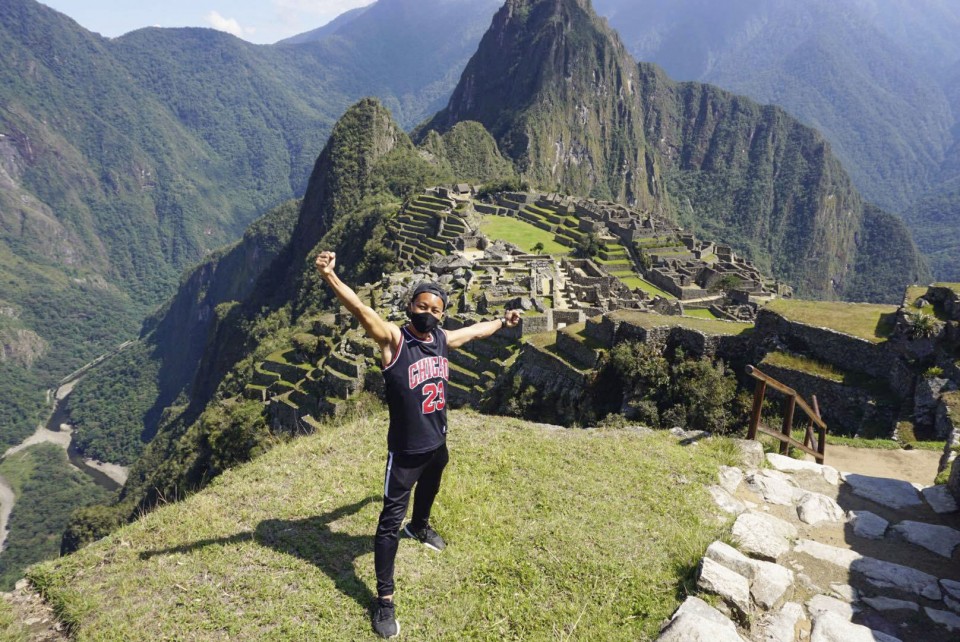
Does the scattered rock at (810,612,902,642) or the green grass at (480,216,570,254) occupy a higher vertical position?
the green grass at (480,216,570,254)

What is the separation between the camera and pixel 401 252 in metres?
59.0

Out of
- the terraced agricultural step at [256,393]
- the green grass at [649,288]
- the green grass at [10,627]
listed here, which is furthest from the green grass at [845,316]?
the green grass at [649,288]

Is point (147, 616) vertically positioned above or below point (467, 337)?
below

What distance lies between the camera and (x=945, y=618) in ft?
15.0

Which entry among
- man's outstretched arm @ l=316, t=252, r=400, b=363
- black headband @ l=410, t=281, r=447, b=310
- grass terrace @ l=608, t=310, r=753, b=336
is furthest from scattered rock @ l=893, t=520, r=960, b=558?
grass terrace @ l=608, t=310, r=753, b=336

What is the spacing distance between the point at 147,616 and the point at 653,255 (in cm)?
6132

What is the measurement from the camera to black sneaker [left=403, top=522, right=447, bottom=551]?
220 inches

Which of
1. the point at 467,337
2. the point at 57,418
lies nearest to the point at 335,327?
the point at 467,337

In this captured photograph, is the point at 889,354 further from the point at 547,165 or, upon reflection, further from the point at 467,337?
the point at 547,165

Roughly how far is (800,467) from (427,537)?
5361 mm

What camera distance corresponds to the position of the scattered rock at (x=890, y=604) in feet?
15.4

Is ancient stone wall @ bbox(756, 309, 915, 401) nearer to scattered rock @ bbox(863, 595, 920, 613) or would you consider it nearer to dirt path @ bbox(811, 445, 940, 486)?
dirt path @ bbox(811, 445, 940, 486)

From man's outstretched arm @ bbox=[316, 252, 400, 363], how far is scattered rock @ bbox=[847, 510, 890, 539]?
5.46m

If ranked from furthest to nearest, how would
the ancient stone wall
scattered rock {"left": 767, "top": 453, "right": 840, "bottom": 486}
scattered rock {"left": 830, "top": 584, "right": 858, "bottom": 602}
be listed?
the ancient stone wall, scattered rock {"left": 767, "top": 453, "right": 840, "bottom": 486}, scattered rock {"left": 830, "top": 584, "right": 858, "bottom": 602}
